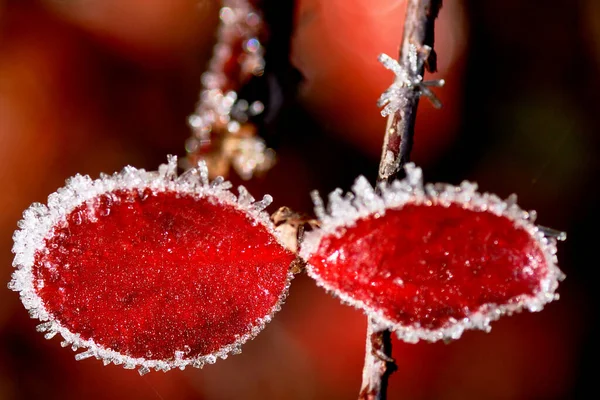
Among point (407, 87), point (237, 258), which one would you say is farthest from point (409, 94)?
point (237, 258)

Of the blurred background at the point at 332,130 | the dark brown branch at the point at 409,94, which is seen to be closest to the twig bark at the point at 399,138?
the dark brown branch at the point at 409,94

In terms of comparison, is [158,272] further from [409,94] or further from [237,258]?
[409,94]

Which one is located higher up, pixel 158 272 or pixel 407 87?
pixel 407 87

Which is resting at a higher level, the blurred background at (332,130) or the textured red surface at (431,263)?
the blurred background at (332,130)

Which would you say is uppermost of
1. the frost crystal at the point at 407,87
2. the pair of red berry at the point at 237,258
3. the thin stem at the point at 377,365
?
the frost crystal at the point at 407,87

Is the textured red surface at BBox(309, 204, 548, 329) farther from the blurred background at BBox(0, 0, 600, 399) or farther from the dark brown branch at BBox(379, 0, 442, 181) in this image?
the blurred background at BBox(0, 0, 600, 399)

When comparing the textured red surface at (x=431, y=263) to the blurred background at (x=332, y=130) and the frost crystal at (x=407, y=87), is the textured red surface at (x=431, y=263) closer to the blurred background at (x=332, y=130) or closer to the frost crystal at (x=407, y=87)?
the frost crystal at (x=407, y=87)

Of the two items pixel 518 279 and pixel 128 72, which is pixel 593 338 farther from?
pixel 128 72

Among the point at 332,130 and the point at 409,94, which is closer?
the point at 409,94
